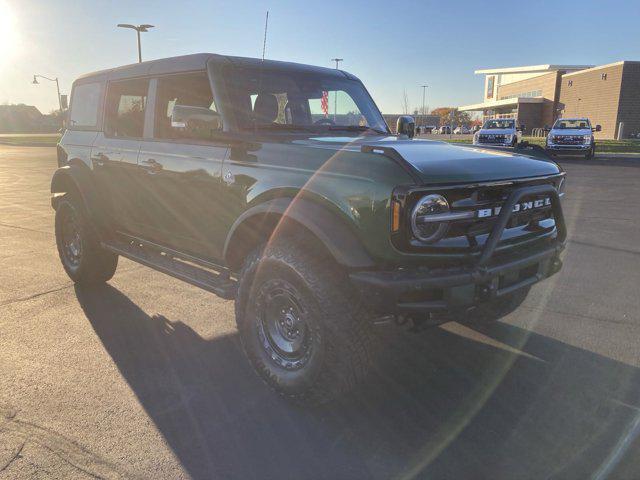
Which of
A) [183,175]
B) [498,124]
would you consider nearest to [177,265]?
[183,175]

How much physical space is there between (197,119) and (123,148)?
147cm

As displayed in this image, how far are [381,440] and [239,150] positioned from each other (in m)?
1.96

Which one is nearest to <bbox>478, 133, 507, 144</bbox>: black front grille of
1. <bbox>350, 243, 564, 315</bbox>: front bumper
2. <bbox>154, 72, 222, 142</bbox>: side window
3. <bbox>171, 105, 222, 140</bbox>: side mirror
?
<bbox>154, 72, 222, 142</bbox>: side window

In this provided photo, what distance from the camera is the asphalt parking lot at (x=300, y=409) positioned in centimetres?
249

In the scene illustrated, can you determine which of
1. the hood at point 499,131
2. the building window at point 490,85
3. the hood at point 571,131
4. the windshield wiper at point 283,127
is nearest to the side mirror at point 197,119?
the windshield wiper at point 283,127

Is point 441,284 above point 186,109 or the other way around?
the other way around

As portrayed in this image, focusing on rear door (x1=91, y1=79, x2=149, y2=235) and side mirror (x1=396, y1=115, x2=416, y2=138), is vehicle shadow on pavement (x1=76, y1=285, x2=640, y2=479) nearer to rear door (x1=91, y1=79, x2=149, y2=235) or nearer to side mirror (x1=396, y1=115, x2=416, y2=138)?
rear door (x1=91, y1=79, x2=149, y2=235)

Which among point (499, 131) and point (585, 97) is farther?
point (585, 97)

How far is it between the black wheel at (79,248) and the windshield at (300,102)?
218 cm

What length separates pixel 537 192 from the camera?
9.53 ft

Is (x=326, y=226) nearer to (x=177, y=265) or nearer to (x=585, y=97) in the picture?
(x=177, y=265)

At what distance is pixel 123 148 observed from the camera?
4441 millimetres

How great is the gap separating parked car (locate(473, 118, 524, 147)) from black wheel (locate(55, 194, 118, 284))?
19.6 meters

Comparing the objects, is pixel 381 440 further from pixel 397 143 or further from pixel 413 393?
pixel 397 143
